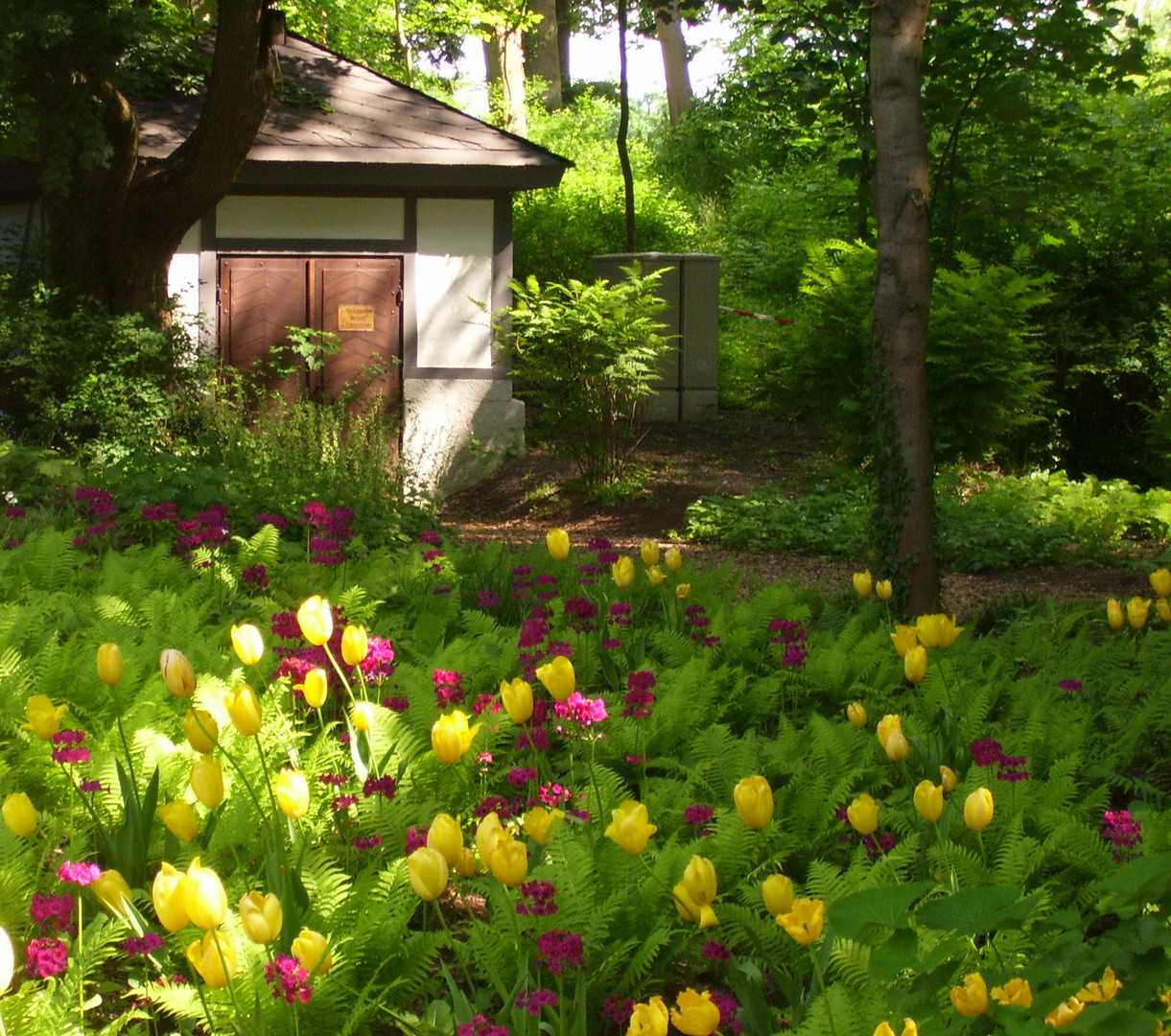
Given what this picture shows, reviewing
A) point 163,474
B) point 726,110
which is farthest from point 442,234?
point 726,110

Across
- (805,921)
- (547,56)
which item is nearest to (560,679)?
(805,921)

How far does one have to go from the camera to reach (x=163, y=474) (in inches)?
271

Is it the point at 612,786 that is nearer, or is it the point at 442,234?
the point at 612,786

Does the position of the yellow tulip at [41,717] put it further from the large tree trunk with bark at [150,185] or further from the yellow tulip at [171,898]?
the large tree trunk with bark at [150,185]

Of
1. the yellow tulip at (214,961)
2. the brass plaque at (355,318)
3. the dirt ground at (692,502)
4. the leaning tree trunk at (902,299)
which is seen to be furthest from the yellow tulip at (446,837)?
the brass plaque at (355,318)

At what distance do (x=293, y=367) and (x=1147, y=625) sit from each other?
9605mm

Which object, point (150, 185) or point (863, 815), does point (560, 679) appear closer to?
point (863, 815)

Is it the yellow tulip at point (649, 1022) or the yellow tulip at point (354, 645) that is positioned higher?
Result: the yellow tulip at point (354, 645)

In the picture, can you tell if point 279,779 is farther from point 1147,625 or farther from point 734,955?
point 1147,625

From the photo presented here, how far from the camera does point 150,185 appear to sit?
10797 mm

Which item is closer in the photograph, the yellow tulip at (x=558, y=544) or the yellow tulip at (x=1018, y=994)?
the yellow tulip at (x=1018, y=994)

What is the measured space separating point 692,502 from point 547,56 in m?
20.8

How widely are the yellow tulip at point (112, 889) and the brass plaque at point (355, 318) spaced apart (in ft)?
40.1

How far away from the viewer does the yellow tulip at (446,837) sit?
74.8 inches
